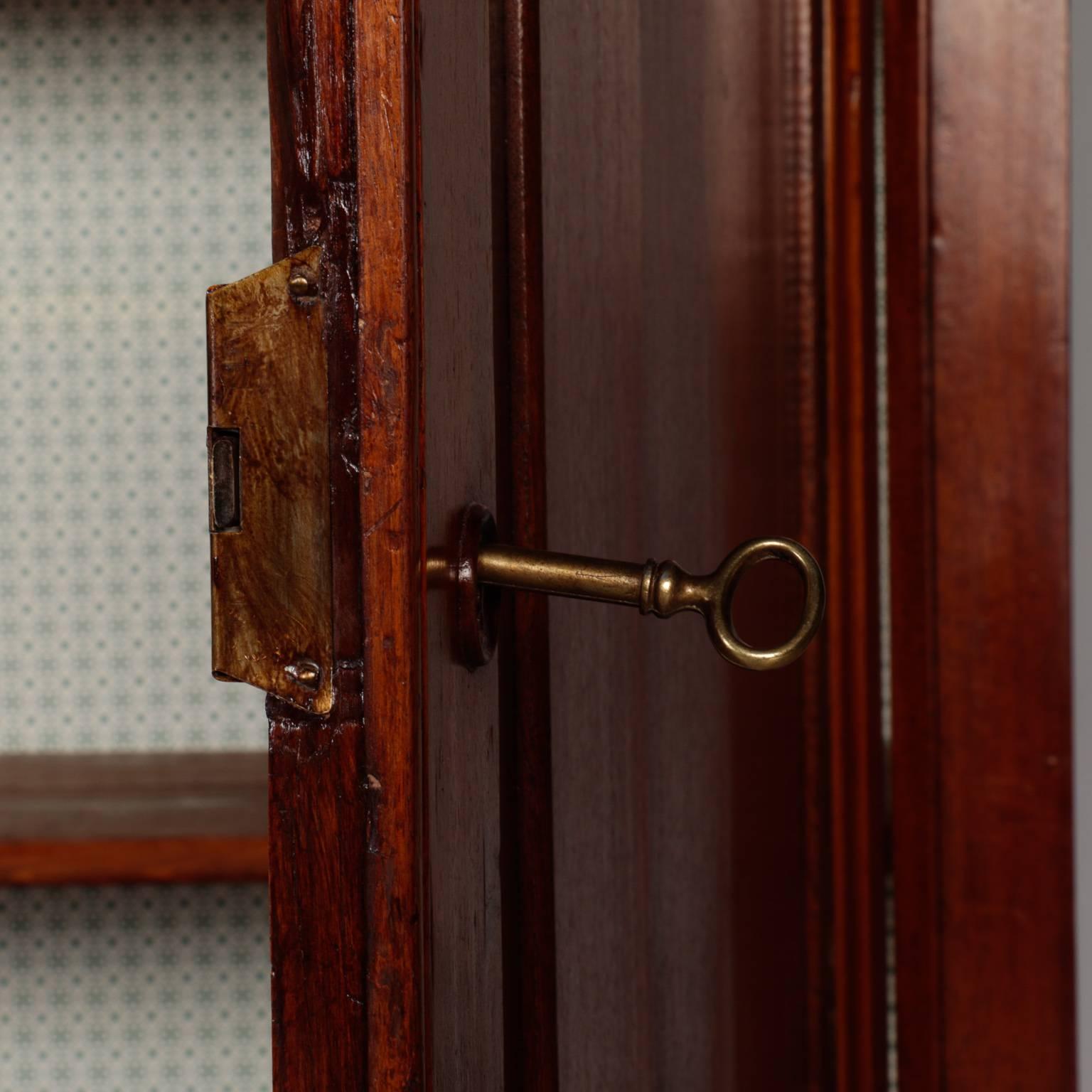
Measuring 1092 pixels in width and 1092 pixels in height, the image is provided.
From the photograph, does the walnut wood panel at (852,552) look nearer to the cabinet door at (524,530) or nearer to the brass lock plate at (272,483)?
the cabinet door at (524,530)

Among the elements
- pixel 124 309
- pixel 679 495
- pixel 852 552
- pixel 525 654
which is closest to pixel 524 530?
pixel 525 654

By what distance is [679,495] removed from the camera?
0.51 meters

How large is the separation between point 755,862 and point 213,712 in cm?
45

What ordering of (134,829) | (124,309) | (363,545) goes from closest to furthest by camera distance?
(363,545) < (134,829) < (124,309)

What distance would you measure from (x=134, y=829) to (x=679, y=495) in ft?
1.28

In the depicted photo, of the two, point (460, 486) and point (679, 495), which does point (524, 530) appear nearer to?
point (460, 486)

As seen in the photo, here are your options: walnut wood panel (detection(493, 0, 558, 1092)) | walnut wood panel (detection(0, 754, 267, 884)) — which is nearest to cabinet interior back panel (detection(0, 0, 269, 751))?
walnut wood panel (detection(0, 754, 267, 884))

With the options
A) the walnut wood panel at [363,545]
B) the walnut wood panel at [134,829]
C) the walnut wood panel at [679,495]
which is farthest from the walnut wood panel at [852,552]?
the walnut wood panel at [363,545]

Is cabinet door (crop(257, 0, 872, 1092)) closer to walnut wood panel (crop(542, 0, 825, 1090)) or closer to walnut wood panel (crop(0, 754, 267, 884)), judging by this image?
walnut wood panel (crop(542, 0, 825, 1090))

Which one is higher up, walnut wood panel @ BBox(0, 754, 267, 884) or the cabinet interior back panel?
the cabinet interior back panel

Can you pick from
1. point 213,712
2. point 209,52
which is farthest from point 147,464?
point 209,52

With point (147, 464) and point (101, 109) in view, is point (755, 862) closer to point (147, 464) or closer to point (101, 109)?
point (147, 464)

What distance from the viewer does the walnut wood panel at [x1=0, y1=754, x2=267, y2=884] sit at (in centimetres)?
64

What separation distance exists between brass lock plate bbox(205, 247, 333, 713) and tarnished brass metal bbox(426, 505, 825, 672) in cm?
4
